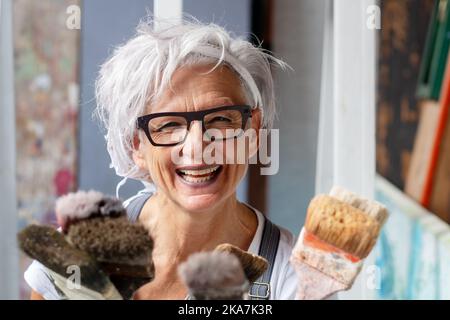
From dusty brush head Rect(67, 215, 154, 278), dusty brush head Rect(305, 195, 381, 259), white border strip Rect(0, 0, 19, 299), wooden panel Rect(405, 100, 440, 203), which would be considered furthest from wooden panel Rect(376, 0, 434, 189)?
white border strip Rect(0, 0, 19, 299)

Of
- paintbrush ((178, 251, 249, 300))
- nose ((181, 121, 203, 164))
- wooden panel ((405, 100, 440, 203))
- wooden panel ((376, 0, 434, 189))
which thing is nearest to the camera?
paintbrush ((178, 251, 249, 300))

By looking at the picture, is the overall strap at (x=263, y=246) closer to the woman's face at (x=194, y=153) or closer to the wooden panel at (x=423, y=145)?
the woman's face at (x=194, y=153)

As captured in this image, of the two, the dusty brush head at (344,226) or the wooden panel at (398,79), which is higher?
the wooden panel at (398,79)

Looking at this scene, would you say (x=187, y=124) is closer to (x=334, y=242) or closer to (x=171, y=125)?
(x=171, y=125)

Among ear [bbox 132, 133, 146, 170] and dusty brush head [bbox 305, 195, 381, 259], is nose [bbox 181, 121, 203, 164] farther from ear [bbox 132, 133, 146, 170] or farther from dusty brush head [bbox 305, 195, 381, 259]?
dusty brush head [bbox 305, 195, 381, 259]

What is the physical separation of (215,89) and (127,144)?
6.9 inches

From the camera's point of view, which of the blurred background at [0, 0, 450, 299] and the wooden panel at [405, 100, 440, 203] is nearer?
the blurred background at [0, 0, 450, 299]

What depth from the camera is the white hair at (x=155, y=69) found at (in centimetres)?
115

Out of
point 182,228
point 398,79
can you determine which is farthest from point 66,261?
point 398,79

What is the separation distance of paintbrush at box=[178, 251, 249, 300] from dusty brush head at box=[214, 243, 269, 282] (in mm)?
30

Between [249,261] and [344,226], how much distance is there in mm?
168

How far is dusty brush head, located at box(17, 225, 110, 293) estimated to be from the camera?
1.10 metres

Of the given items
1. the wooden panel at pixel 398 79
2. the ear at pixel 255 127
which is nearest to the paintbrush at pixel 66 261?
the ear at pixel 255 127

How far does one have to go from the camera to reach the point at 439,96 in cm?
156
